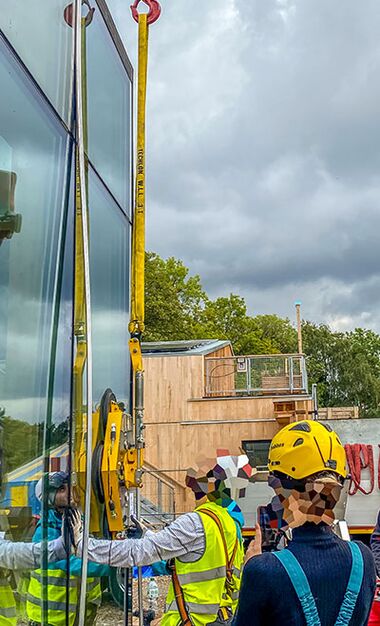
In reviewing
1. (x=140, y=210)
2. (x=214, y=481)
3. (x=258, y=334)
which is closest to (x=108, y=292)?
(x=140, y=210)

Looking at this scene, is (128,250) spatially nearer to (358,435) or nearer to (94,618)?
(94,618)

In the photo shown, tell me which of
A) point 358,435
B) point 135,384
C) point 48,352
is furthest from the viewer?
point 358,435

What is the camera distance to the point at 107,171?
12.4 ft

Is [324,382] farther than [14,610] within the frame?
Yes

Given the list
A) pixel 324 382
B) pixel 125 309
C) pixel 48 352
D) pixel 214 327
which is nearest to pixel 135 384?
pixel 125 309

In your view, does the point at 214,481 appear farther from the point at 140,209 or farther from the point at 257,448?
the point at 257,448

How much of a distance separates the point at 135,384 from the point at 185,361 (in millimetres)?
16430

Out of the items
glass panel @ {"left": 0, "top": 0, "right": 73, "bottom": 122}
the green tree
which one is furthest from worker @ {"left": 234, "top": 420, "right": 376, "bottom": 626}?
the green tree

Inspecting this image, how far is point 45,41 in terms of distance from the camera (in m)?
2.66

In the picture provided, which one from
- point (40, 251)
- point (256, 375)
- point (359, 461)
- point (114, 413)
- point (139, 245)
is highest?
point (256, 375)

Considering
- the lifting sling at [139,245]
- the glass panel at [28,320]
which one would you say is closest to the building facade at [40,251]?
the glass panel at [28,320]

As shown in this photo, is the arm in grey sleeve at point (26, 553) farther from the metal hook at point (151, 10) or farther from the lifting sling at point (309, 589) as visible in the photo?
the metal hook at point (151, 10)

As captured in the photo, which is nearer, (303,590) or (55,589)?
(303,590)

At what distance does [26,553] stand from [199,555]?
4.87ft
